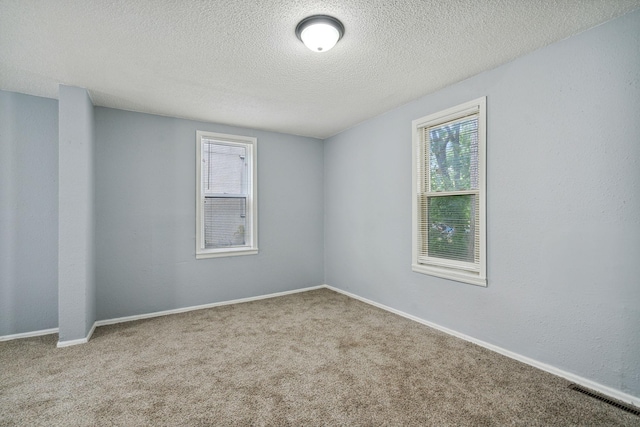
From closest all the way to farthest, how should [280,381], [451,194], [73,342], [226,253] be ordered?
[280,381], [73,342], [451,194], [226,253]

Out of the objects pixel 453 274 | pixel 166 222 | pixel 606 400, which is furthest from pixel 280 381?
pixel 166 222

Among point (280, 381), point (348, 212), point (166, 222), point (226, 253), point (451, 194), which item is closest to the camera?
point (280, 381)

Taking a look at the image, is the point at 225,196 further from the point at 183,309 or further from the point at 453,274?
the point at 453,274

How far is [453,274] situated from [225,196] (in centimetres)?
312

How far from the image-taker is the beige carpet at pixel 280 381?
183 centimetres

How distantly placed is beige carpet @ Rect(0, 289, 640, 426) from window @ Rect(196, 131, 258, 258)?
1.28 m

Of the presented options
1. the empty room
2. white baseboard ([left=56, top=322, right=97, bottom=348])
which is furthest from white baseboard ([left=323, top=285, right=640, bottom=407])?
white baseboard ([left=56, top=322, right=97, bottom=348])

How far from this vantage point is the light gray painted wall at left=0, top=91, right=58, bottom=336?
3.08m

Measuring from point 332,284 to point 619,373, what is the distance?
Result: 3458mm

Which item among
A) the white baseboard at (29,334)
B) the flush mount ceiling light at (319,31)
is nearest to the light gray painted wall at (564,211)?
the flush mount ceiling light at (319,31)

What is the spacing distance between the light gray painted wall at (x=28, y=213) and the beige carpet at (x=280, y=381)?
1.23ft

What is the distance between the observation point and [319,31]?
201 cm

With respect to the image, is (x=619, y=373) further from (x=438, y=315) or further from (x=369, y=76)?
(x=369, y=76)

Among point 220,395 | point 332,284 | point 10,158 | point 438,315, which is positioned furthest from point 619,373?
point 10,158
